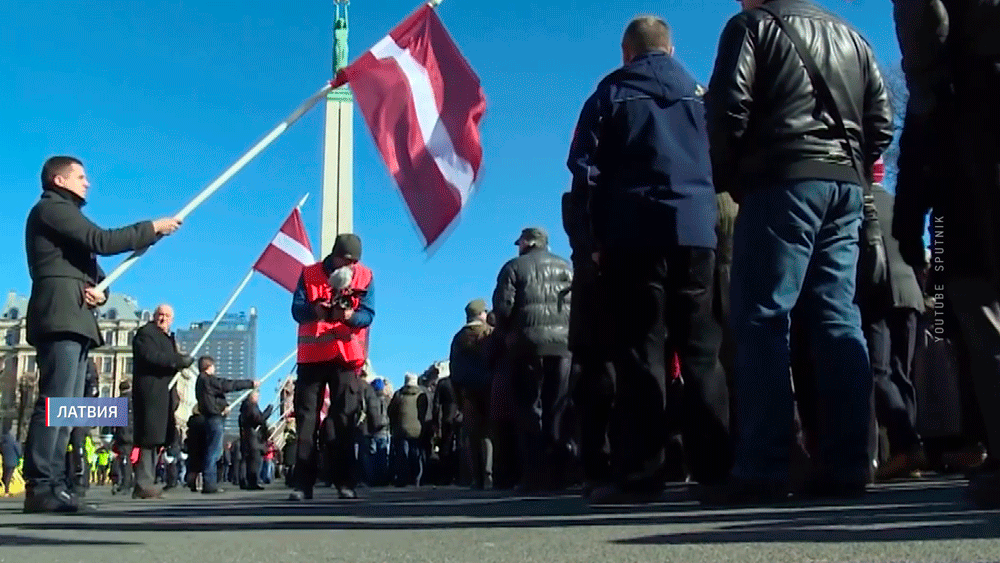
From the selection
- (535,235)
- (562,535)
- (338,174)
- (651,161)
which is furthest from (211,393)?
(338,174)

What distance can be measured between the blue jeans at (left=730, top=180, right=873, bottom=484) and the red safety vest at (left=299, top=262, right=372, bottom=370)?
3459 mm

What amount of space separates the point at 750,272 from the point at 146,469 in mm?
7412

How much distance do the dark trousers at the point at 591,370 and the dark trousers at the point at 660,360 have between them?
1.08m

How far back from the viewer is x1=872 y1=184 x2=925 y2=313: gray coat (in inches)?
292

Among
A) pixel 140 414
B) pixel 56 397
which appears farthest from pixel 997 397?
pixel 140 414

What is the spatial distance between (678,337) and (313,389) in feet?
10.5

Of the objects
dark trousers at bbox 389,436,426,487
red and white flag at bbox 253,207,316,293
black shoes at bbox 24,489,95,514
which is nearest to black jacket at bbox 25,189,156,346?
black shoes at bbox 24,489,95,514

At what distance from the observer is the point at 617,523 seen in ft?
13.5

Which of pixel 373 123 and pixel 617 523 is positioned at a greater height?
pixel 373 123

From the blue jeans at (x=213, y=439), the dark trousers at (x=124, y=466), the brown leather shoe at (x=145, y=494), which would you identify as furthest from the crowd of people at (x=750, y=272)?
the dark trousers at (x=124, y=466)

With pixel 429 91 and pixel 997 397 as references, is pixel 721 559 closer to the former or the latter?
pixel 997 397

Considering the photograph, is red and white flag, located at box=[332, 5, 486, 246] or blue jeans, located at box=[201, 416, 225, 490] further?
blue jeans, located at box=[201, 416, 225, 490]

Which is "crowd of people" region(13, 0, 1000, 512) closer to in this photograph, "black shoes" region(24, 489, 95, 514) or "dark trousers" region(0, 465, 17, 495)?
"black shoes" region(24, 489, 95, 514)

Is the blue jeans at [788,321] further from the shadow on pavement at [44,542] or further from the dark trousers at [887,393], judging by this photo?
the shadow on pavement at [44,542]
